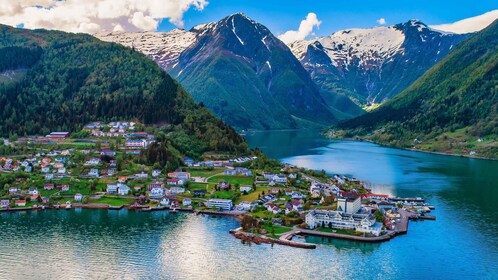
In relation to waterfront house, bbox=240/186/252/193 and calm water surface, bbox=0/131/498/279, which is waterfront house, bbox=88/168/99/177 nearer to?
calm water surface, bbox=0/131/498/279

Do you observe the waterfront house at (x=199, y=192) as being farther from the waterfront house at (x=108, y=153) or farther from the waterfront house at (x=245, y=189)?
the waterfront house at (x=108, y=153)

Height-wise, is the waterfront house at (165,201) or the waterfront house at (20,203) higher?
the waterfront house at (165,201)

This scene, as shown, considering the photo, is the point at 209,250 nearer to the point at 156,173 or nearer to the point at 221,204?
the point at 221,204

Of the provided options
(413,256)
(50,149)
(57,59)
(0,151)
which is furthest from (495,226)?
(57,59)

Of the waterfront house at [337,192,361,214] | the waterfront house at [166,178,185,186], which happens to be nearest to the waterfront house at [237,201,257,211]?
the waterfront house at [337,192,361,214]

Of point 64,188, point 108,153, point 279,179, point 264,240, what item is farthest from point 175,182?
point 264,240

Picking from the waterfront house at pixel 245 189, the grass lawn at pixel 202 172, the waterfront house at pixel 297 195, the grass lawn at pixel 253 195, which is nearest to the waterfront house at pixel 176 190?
the waterfront house at pixel 245 189
